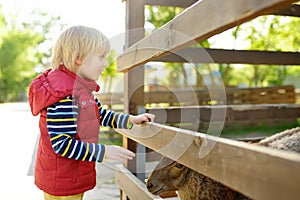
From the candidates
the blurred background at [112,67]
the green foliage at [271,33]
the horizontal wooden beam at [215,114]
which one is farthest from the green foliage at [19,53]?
the horizontal wooden beam at [215,114]

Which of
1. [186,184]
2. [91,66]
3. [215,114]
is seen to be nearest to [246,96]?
[215,114]

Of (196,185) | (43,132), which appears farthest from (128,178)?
(43,132)

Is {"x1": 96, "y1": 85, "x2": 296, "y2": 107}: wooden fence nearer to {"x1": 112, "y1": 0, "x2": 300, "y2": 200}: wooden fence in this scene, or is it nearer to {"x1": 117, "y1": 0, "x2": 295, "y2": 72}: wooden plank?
{"x1": 112, "y1": 0, "x2": 300, "y2": 200}: wooden fence

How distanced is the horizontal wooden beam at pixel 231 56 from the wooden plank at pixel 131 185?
108 cm

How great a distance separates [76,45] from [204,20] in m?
1.08

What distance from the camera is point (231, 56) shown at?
13.0 ft

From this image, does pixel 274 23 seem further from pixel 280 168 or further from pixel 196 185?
pixel 280 168

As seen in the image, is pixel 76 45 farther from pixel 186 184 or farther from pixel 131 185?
pixel 131 185

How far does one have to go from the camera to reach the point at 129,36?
11.2 ft

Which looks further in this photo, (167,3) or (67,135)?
(167,3)

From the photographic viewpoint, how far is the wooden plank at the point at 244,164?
1.01 m

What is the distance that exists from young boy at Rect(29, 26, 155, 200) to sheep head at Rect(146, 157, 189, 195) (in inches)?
15.9

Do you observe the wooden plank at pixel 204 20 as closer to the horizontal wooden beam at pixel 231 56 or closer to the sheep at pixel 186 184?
the sheep at pixel 186 184

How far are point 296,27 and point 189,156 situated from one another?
1252 centimetres
